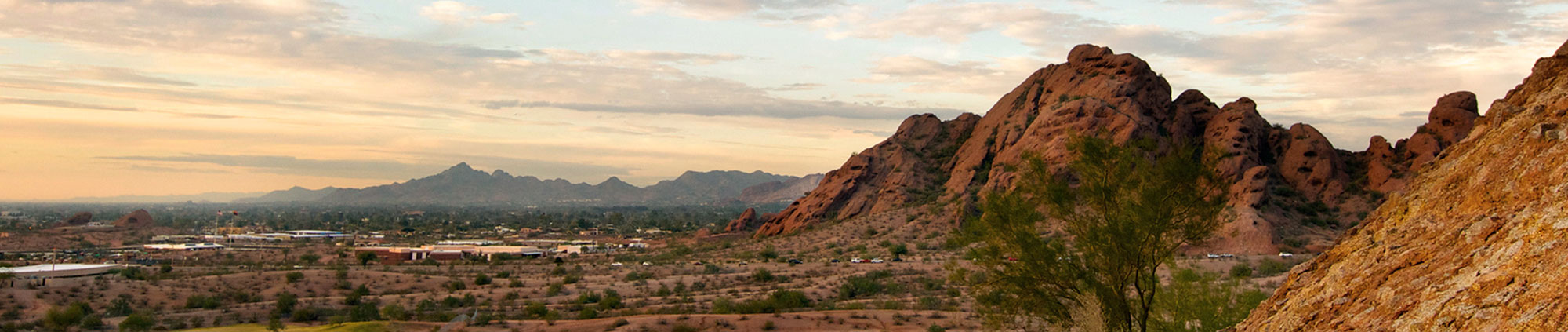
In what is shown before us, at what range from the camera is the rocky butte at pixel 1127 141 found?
6169 centimetres

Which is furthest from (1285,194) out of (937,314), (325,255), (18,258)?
(18,258)

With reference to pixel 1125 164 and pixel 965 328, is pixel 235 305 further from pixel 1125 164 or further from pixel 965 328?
pixel 1125 164

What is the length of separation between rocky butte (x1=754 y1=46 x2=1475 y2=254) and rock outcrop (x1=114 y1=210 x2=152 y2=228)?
9824cm

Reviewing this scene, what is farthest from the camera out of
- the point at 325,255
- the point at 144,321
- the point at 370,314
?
the point at 325,255

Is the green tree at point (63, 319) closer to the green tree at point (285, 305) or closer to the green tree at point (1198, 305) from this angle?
the green tree at point (285, 305)

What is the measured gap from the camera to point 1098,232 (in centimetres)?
1948

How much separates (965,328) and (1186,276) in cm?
1153

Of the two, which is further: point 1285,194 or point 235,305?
point 1285,194

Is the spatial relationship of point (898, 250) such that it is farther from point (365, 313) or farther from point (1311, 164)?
point (365, 313)

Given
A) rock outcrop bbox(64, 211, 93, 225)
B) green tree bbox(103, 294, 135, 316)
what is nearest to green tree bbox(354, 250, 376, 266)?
green tree bbox(103, 294, 135, 316)

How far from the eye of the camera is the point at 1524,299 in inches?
276

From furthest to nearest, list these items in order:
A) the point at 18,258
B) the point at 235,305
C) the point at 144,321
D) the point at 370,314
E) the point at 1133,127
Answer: the point at 18,258, the point at 1133,127, the point at 235,305, the point at 370,314, the point at 144,321

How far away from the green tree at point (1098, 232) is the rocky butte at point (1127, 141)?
3616 cm

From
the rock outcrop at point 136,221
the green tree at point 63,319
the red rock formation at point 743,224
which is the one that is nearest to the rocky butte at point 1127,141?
the red rock formation at point 743,224
